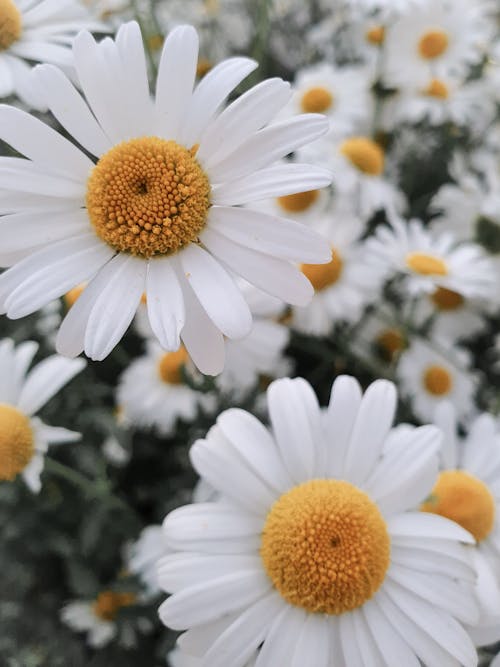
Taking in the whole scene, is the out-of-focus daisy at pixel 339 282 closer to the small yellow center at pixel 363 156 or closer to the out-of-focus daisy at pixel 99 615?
the small yellow center at pixel 363 156

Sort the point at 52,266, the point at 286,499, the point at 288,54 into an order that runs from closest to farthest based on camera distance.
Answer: the point at 52,266 < the point at 286,499 < the point at 288,54

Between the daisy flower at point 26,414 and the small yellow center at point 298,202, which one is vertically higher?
the daisy flower at point 26,414

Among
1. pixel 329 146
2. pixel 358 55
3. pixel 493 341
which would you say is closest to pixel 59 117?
pixel 329 146

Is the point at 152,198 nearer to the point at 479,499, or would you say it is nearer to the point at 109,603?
the point at 479,499

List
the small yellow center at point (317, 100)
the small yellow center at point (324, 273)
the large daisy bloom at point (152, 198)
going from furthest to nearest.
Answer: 1. the small yellow center at point (317, 100)
2. the small yellow center at point (324, 273)
3. the large daisy bloom at point (152, 198)

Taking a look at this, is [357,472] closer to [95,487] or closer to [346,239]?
[95,487]

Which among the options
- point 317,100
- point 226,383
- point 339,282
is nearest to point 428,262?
point 339,282

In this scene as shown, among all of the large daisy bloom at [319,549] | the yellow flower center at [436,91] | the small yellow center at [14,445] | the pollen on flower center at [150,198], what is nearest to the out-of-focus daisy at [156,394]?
the small yellow center at [14,445]
